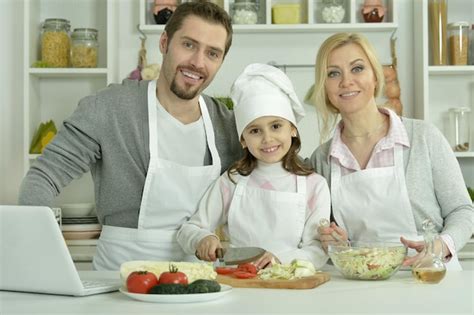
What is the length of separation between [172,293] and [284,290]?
288mm

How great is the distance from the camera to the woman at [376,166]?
209cm

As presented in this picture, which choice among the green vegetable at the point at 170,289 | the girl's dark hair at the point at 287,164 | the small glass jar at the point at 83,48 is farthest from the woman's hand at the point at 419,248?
the small glass jar at the point at 83,48

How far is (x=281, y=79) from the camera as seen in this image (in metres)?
2.15

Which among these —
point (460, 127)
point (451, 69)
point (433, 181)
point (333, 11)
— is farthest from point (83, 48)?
point (433, 181)

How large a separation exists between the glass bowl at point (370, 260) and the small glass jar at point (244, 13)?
2.00 m

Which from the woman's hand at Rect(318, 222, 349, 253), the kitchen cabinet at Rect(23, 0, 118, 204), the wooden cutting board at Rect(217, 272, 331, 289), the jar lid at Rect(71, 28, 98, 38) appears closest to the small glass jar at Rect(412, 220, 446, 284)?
the wooden cutting board at Rect(217, 272, 331, 289)

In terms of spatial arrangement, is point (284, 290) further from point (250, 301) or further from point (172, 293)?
point (172, 293)

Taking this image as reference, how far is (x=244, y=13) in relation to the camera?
3.46 m

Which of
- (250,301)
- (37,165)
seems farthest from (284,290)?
(37,165)

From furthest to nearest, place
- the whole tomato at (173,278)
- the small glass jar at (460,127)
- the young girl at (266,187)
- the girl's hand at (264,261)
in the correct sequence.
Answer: the small glass jar at (460,127)
the young girl at (266,187)
the girl's hand at (264,261)
the whole tomato at (173,278)

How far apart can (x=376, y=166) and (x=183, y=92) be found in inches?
24.3

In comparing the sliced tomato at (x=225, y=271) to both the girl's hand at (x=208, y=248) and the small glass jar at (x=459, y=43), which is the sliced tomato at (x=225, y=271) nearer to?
the girl's hand at (x=208, y=248)

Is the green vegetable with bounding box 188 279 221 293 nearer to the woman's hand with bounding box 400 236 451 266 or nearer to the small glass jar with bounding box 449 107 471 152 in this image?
the woman's hand with bounding box 400 236 451 266

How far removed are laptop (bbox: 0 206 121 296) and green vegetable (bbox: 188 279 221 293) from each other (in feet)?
0.72
